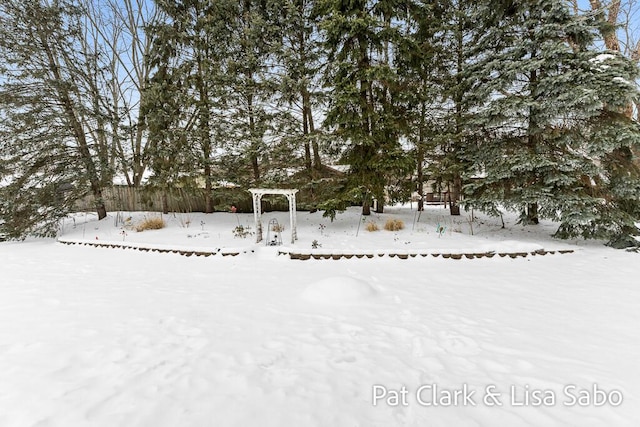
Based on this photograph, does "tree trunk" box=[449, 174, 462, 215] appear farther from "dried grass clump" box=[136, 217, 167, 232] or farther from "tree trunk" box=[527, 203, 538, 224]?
"dried grass clump" box=[136, 217, 167, 232]

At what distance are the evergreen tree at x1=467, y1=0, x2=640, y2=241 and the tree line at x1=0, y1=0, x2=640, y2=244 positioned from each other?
0.04m

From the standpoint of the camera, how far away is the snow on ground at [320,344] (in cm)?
169

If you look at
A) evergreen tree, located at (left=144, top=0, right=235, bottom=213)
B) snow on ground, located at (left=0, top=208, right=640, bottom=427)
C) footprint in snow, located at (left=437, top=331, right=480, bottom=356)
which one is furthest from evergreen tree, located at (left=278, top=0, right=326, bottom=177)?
footprint in snow, located at (left=437, top=331, right=480, bottom=356)

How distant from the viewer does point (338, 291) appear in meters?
3.62

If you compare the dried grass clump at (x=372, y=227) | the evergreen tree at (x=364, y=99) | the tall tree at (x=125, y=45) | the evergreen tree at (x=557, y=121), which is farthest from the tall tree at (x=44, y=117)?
the evergreen tree at (x=557, y=121)

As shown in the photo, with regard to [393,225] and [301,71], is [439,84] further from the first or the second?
[393,225]

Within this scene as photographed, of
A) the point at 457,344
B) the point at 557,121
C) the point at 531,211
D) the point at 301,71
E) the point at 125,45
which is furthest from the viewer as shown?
the point at 125,45

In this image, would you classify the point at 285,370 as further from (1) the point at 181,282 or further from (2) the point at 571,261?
(2) the point at 571,261

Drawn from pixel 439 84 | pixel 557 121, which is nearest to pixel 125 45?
pixel 439 84

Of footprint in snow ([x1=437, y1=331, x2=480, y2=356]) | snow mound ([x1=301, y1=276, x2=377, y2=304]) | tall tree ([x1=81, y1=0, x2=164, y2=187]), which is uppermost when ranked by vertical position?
tall tree ([x1=81, y1=0, x2=164, y2=187])

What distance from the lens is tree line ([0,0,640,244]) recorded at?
20.2ft

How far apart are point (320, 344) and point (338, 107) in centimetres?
659

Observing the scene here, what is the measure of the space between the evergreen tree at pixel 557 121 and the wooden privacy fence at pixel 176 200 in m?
6.52

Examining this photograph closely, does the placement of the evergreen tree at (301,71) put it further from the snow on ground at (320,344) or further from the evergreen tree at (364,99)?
the snow on ground at (320,344)
